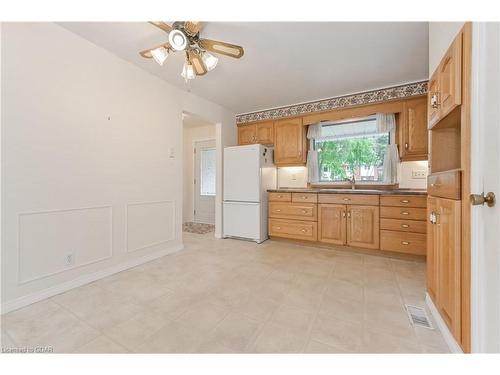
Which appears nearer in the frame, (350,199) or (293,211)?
(350,199)

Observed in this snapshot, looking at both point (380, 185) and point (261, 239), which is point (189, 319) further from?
point (380, 185)

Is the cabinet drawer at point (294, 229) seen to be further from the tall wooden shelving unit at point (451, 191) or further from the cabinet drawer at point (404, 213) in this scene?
the tall wooden shelving unit at point (451, 191)

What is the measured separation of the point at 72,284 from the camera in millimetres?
1919

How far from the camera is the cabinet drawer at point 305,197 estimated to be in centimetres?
319

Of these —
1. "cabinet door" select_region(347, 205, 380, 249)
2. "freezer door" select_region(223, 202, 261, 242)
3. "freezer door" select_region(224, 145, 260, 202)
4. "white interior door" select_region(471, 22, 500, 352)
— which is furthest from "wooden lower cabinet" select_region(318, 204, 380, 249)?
"white interior door" select_region(471, 22, 500, 352)

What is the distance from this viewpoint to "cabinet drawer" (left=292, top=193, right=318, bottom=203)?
10.5 ft

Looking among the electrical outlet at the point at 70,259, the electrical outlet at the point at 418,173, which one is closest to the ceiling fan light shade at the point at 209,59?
the electrical outlet at the point at 70,259

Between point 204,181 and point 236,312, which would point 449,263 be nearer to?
point 236,312

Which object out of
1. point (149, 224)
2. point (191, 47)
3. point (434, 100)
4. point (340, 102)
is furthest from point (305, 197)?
point (191, 47)

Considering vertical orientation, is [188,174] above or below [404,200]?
above

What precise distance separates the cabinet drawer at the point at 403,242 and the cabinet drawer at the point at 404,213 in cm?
19

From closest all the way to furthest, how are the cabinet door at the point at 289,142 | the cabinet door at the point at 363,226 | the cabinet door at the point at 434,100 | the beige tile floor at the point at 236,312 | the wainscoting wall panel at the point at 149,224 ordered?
the beige tile floor at the point at 236,312 < the cabinet door at the point at 434,100 < the wainscoting wall panel at the point at 149,224 < the cabinet door at the point at 363,226 < the cabinet door at the point at 289,142

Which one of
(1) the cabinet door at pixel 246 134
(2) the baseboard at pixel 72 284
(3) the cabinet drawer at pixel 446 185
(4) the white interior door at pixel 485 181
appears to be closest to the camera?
(4) the white interior door at pixel 485 181

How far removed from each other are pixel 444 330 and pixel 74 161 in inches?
120
